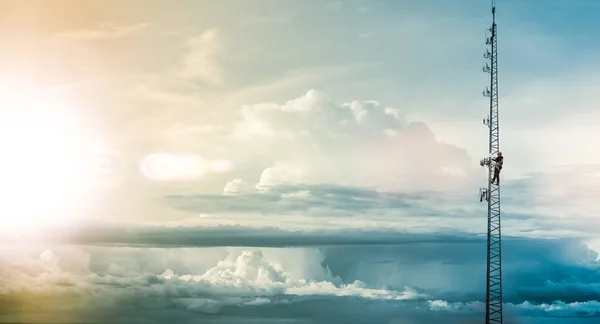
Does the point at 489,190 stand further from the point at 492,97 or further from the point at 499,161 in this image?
the point at 492,97

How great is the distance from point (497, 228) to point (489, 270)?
8.26m

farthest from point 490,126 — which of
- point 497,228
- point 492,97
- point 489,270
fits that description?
point 489,270

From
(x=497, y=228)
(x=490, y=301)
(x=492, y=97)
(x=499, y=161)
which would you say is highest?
(x=492, y=97)

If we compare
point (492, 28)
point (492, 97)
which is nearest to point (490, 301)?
point (492, 97)

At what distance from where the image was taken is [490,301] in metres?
131

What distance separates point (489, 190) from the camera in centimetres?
13188

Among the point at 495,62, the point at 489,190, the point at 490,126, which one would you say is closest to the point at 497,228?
the point at 489,190

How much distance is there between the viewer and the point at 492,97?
134 metres

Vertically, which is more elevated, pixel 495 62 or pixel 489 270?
pixel 495 62

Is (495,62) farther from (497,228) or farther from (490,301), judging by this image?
(490,301)

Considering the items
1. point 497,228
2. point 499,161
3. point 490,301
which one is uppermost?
point 499,161

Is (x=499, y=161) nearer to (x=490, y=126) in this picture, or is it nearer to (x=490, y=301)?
(x=490, y=126)

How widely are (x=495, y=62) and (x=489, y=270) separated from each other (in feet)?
135

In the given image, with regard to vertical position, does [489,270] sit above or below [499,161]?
below
